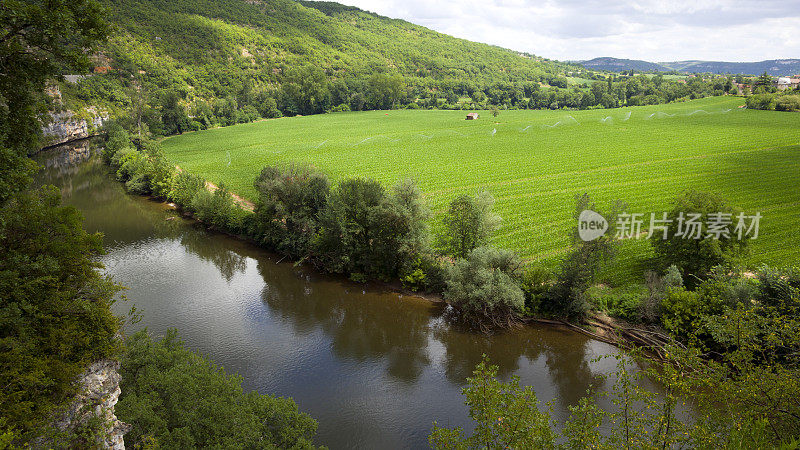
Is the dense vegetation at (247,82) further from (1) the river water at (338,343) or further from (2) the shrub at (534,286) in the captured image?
(2) the shrub at (534,286)

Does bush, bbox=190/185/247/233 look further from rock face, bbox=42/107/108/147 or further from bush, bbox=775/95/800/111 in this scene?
bush, bbox=775/95/800/111

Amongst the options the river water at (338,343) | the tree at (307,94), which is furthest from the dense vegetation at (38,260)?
the tree at (307,94)

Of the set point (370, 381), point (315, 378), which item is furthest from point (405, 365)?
point (315, 378)

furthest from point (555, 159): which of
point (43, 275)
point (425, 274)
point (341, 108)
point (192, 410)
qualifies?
point (341, 108)

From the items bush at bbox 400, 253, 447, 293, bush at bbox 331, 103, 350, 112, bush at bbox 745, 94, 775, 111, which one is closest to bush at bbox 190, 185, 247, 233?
bush at bbox 400, 253, 447, 293

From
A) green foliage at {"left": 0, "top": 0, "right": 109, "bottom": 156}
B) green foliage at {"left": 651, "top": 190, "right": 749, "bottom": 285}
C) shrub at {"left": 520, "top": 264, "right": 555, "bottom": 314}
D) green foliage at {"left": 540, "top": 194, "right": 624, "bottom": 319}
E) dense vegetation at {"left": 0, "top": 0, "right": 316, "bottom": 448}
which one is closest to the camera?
dense vegetation at {"left": 0, "top": 0, "right": 316, "bottom": 448}

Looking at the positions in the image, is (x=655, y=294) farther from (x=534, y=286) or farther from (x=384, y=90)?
(x=384, y=90)

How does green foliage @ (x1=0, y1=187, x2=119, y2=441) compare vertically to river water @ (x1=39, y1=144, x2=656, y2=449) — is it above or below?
above
